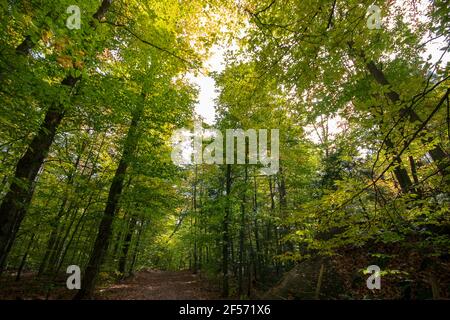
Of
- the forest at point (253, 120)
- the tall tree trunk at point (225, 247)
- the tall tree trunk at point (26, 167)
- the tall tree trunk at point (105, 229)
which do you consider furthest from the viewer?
the tall tree trunk at point (225, 247)

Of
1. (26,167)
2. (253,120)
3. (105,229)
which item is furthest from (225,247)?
(26,167)

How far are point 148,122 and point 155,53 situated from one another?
3083 millimetres

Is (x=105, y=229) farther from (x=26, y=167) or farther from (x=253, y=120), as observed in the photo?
(x=253, y=120)

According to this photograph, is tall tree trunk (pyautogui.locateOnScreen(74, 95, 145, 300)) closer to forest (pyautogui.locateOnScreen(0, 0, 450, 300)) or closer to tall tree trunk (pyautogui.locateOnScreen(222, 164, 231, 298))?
forest (pyautogui.locateOnScreen(0, 0, 450, 300))

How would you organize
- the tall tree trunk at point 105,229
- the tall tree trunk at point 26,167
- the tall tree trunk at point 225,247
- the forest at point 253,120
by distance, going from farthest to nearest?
the tall tree trunk at point 225,247
the tall tree trunk at point 105,229
the tall tree trunk at point 26,167
the forest at point 253,120

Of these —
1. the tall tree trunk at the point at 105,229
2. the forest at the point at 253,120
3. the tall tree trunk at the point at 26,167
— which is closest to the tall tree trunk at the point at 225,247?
the forest at the point at 253,120

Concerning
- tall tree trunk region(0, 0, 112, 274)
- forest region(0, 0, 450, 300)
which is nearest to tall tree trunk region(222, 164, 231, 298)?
forest region(0, 0, 450, 300)

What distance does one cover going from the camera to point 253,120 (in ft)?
28.7

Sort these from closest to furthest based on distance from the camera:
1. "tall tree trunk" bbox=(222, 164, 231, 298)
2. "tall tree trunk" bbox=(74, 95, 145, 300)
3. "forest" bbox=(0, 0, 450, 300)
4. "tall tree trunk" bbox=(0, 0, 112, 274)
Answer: "forest" bbox=(0, 0, 450, 300) → "tall tree trunk" bbox=(0, 0, 112, 274) → "tall tree trunk" bbox=(74, 95, 145, 300) → "tall tree trunk" bbox=(222, 164, 231, 298)

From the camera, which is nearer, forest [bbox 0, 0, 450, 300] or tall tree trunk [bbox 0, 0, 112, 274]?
forest [bbox 0, 0, 450, 300]

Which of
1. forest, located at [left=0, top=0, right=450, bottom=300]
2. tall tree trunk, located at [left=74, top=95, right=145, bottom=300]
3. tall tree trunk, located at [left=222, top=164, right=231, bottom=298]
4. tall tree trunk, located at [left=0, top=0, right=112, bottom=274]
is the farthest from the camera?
tall tree trunk, located at [left=222, top=164, right=231, bottom=298]

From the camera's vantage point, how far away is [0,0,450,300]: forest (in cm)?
350

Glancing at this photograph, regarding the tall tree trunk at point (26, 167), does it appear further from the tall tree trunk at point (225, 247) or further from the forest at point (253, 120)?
the tall tree trunk at point (225, 247)

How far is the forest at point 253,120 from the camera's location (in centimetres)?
350
